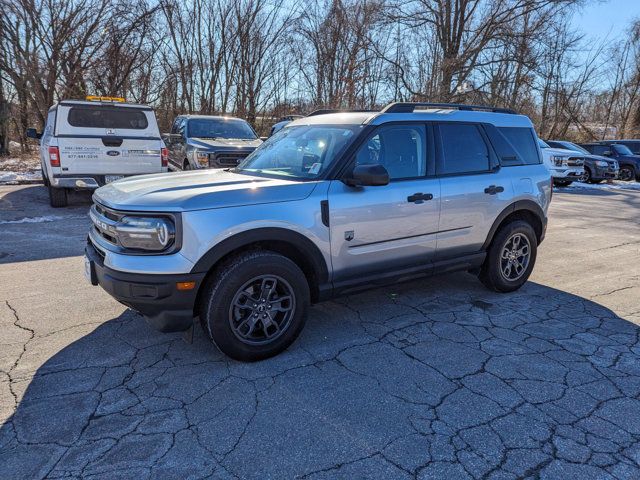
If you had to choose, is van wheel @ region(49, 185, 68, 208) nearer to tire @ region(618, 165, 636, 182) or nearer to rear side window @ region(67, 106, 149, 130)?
rear side window @ region(67, 106, 149, 130)

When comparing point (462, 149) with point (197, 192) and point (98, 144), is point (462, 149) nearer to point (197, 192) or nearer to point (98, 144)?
point (197, 192)

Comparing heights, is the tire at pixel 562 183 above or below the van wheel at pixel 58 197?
below

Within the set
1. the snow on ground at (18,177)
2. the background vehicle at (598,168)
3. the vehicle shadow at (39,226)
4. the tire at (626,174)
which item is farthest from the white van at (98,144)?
the tire at (626,174)

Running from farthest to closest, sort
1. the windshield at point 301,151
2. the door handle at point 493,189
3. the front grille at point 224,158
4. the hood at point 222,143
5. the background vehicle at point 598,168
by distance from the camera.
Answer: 1. the background vehicle at point 598,168
2. the hood at point 222,143
3. the front grille at point 224,158
4. the door handle at point 493,189
5. the windshield at point 301,151

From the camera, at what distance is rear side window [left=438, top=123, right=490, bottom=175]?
171 inches

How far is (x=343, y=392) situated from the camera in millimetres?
2990

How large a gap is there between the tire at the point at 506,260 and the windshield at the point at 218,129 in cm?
790

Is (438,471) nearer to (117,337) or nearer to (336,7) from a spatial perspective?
(117,337)

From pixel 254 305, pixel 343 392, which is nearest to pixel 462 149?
pixel 254 305

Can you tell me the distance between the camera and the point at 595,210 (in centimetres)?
1152

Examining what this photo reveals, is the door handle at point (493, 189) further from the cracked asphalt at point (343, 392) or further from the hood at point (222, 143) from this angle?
the hood at point (222, 143)

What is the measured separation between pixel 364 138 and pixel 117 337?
260 cm

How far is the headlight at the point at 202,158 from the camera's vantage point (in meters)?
9.73

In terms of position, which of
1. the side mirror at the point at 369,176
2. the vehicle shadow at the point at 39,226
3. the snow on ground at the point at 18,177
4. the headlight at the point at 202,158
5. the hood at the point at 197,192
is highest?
the headlight at the point at 202,158
